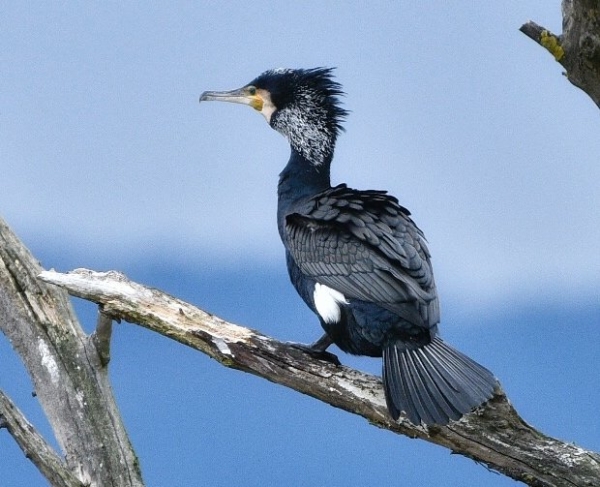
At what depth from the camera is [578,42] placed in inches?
154

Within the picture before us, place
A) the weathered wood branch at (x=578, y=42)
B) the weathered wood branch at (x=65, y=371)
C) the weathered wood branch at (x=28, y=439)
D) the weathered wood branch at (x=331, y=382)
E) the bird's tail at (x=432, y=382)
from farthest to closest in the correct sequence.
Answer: the weathered wood branch at (x=65, y=371) → the weathered wood branch at (x=28, y=439) → the weathered wood branch at (x=331, y=382) → the bird's tail at (x=432, y=382) → the weathered wood branch at (x=578, y=42)

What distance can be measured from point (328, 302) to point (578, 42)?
4.54 feet

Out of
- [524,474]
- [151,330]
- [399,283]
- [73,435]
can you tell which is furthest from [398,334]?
[73,435]

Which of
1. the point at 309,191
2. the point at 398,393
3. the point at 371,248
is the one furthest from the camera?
the point at 309,191

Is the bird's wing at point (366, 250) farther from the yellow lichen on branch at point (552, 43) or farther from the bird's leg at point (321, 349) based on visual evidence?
the yellow lichen on branch at point (552, 43)

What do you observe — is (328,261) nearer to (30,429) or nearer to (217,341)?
(217,341)

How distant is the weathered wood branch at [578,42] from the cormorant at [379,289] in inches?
35.9

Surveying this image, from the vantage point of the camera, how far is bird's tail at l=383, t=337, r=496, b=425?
156 inches

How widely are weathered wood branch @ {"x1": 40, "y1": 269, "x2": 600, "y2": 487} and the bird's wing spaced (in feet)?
1.12

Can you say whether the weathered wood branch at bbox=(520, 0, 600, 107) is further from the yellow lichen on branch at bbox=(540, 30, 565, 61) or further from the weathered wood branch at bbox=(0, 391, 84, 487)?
the weathered wood branch at bbox=(0, 391, 84, 487)

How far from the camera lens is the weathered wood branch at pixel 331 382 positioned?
13.3ft

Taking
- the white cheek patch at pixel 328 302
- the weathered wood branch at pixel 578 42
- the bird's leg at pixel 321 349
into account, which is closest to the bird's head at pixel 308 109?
the white cheek patch at pixel 328 302

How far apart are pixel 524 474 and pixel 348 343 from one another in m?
0.85

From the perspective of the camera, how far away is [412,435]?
4223 millimetres
